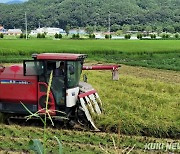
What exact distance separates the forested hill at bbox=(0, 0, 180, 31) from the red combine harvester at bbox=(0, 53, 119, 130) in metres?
115

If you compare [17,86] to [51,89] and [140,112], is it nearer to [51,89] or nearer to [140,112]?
[51,89]

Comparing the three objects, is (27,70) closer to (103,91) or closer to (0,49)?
(103,91)

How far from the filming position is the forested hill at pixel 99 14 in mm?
133750

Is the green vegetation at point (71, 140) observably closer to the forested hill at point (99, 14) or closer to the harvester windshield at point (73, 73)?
the harvester windshield at point (73, 73)

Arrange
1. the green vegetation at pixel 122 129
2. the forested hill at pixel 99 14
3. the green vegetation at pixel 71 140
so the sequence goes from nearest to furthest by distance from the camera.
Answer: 1. the green vegetation at pixel 71 140
2. the green vegetation at pixel 122 129
3. the forested hill at pixel 99 14

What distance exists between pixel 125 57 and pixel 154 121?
1073 inches

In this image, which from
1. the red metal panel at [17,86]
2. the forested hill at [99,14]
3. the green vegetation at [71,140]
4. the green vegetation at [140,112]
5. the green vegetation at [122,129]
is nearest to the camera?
the green vegetation at [71,140]

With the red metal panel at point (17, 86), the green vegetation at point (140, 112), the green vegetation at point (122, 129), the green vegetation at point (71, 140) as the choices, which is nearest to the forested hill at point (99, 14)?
the green vegetation at point (140, 112)

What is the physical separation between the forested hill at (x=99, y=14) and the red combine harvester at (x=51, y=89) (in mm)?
115058

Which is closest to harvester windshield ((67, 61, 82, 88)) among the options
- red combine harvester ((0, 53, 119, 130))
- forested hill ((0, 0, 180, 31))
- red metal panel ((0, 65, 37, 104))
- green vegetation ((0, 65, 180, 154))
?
red combine harvester ((0, 53, 119, 130))

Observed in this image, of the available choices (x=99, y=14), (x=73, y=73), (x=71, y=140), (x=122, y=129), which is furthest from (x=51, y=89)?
(x=99, y=14)

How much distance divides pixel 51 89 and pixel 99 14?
13026 centimetres

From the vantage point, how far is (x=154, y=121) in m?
9.99

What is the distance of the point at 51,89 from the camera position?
392 inches
